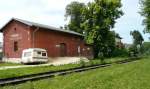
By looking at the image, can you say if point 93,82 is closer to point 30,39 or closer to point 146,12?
point 30,39

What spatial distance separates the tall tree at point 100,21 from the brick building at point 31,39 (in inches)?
267

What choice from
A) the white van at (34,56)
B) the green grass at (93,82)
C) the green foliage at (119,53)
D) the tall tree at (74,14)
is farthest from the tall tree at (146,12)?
the green grass at (93,82)

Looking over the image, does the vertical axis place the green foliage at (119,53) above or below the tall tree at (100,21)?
below

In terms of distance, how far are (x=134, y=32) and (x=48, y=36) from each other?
107 metres

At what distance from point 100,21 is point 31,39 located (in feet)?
60.2

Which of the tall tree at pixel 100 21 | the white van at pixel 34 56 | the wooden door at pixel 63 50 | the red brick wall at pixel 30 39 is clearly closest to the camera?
the white van at pixel 34 56

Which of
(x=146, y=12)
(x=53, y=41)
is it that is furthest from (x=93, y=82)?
(x=146, y=12)

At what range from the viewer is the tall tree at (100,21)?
2265 inches

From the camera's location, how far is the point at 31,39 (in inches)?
1715

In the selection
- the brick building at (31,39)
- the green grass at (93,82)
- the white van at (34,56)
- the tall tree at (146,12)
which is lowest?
the green grass at (93,82)

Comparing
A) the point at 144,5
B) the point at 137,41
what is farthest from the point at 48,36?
the point at 137,41

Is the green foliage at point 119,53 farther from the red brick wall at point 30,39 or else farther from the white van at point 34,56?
the white van at point 34,56

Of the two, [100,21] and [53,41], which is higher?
[100,21]

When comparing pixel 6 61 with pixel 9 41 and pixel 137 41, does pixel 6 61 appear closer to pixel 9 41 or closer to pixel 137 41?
pixel 9 41
